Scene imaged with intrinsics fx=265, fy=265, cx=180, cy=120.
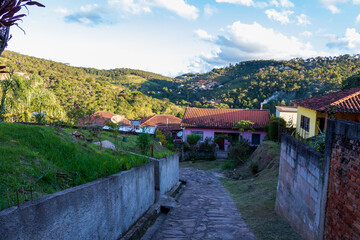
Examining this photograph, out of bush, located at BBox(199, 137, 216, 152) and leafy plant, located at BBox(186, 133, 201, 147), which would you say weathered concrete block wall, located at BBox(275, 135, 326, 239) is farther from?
leafy plant, located at BBox(186, 133, 201, 147)

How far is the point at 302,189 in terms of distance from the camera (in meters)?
5.49

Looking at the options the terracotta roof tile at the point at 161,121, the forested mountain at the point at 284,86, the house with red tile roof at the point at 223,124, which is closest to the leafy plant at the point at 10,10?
the house with red tile roof at the point at 223,124

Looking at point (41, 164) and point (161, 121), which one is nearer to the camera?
point (41, 164)

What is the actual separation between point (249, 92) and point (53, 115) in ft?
126

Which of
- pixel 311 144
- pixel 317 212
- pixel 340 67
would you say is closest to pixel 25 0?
Result: pixel 317 212

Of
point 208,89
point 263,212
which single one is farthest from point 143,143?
point 208,89

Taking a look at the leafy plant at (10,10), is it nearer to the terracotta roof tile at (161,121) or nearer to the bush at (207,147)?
the bush at (207,147)

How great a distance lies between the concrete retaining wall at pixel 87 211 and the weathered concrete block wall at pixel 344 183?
11.3 feet

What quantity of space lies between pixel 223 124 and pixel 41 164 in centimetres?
2479

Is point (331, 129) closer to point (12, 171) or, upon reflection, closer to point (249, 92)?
point (12, 171)

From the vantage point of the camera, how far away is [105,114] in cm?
3634

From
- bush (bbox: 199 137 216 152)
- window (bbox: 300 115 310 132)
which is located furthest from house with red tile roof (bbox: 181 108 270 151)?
window (bbox: 300 115 310 132)

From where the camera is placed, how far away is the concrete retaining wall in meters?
2.54

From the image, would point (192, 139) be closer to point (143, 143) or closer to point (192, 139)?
point (192, 139)
